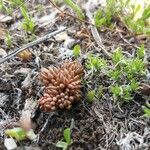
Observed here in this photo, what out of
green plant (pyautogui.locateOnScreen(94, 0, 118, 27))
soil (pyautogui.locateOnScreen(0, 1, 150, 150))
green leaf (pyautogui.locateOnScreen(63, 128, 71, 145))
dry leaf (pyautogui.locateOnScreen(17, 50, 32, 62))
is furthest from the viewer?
green plant (pyautogui.locateOnScreen(94, 0, 118, 27))

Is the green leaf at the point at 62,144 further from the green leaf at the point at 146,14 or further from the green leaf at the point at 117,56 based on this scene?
the green leaf at the point at 146,14

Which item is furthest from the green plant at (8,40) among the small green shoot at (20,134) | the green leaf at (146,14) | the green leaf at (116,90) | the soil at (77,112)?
the green leaf at (146,14)

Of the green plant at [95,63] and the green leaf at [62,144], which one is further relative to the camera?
the green plant at [95,63]

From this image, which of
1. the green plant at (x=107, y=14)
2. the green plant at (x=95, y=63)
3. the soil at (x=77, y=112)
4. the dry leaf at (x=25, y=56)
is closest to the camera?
the soil at (x=77, y=112)

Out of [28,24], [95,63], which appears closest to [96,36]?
[95,63]

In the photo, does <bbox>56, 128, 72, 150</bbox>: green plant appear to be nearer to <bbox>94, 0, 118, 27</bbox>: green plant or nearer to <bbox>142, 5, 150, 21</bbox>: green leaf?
<bbox>94, 0, 118, 27</bbox>: green plant

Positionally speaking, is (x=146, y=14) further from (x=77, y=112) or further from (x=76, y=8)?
(x=77, y=112)

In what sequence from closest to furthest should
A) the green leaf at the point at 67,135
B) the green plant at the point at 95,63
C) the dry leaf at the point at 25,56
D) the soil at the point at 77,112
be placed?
the green leaf at the point at 67,135 → the soil at the point at 77,112 → the green plant at the point at 95,63 → the dry leaf at the point at 25,56

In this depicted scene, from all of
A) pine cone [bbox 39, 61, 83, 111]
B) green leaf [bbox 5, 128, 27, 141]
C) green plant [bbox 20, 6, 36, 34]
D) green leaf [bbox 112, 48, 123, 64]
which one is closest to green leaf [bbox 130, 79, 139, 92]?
green leaf [bbox 112, 48, 123, 64]
